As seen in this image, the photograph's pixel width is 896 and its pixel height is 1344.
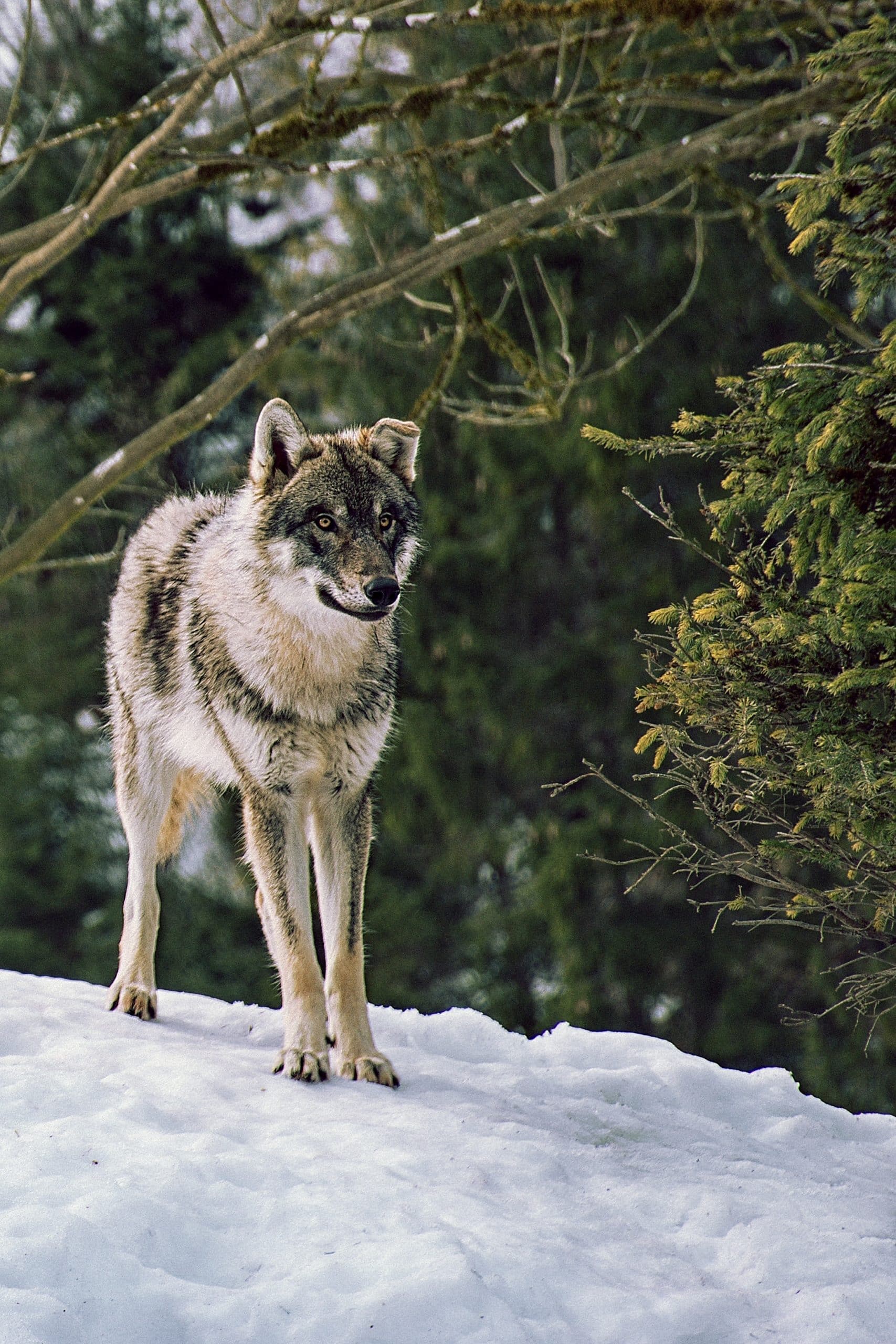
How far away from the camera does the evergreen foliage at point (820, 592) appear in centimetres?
383

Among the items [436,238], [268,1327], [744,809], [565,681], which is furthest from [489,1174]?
[565,681]

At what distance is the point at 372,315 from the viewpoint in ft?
46.3

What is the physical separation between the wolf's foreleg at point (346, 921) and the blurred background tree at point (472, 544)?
6.37 meters

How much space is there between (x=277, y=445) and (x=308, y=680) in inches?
34.9

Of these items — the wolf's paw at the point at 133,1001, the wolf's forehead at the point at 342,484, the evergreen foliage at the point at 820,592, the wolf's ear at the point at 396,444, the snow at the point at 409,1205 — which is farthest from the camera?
the wolf's paw at the point at 133,1001

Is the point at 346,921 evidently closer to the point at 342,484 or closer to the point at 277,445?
the point at 342,484

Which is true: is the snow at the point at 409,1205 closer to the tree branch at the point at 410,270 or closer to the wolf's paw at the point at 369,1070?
the wolf's paw at the point at 369,1070

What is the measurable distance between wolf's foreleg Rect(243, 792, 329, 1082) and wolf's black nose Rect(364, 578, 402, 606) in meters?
0.97

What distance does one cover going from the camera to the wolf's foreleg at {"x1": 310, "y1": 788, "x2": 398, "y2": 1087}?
5023 mm

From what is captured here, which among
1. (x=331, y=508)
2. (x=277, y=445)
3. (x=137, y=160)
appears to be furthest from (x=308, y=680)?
(x=137, y=160)

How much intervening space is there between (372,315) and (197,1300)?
1198cm

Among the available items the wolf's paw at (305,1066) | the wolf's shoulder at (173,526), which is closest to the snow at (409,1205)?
the wolf's paw at (305,1066)

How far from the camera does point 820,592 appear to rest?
388 cm

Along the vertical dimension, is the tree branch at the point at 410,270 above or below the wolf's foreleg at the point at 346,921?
above
